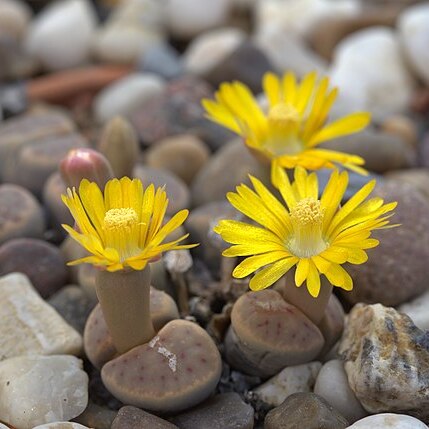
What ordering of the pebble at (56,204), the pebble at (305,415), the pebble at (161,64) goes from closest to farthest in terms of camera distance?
the pebble at (305,415)
the pebble at (56,204)
the pebble at (161,64)

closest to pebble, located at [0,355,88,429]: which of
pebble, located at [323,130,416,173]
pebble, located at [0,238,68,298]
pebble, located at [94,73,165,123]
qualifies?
pebble, located at [0,238,68,298]

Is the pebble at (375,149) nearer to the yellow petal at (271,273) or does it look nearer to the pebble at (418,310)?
the pebble at (418,310)

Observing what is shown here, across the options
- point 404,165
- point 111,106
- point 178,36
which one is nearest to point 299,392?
point 404,165

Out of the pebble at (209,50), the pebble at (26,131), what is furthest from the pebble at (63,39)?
the pebble at (26,131)

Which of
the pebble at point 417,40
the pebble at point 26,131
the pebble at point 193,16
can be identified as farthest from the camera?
the pebble at point 193,16

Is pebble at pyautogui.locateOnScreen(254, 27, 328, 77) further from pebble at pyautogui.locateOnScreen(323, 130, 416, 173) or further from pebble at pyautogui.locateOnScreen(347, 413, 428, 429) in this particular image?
pebble at pyautogui.locateOnScreen(347, 413, 428, 429)

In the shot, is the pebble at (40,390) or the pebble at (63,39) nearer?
the pebble at (40,390)

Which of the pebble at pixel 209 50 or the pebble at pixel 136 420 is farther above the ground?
the pebble at pixel 136 420
